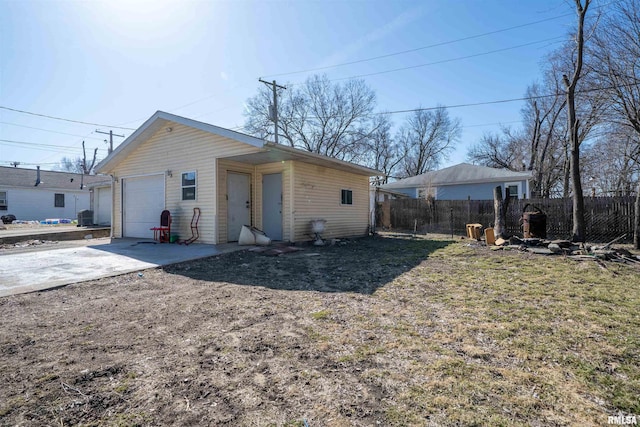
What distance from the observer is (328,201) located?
11.1 m

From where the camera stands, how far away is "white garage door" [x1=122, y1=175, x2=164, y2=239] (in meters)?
10.5

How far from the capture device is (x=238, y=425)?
5.51 ft

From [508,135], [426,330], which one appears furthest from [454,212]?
[508,135]

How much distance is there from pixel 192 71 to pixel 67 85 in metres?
6.51

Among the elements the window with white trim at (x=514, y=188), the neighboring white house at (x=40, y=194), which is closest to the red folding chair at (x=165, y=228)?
the neighboring white house at (x=40, y=194)

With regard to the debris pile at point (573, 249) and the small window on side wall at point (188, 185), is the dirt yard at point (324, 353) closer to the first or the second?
the debris pile at point (573, 249)

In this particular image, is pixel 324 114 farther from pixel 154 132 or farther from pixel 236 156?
pixel 236 156

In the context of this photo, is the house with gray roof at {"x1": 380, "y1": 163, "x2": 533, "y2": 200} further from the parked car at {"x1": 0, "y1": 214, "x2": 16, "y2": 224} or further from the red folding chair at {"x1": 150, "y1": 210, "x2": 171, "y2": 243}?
the parked car at {"x1": 0, "y1": 214, "x2": 16, "y2": 224}

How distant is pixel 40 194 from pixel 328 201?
26023 mm

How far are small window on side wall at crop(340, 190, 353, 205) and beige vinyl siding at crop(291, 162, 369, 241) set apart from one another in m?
0.14

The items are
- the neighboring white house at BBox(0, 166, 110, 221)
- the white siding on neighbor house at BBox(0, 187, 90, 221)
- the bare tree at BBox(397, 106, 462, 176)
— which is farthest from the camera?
the bare tree at BBox(397, 106, 462, 176)

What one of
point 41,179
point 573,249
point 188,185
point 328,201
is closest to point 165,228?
point 188,185

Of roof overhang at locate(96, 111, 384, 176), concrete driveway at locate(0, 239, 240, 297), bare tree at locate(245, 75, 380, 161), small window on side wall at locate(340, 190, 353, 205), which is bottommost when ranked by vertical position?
concrete driveway at locate(0, 239, 240, 297)

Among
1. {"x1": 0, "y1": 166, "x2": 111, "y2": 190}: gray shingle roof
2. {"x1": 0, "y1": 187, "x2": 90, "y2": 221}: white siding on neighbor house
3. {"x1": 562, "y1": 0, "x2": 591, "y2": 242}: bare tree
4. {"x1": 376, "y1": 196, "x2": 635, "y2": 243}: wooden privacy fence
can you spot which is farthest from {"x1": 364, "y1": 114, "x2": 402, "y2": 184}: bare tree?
{"x1": 0, "y1": 187, "x2": 90, "y2": 221}: white siding on neighbor house
